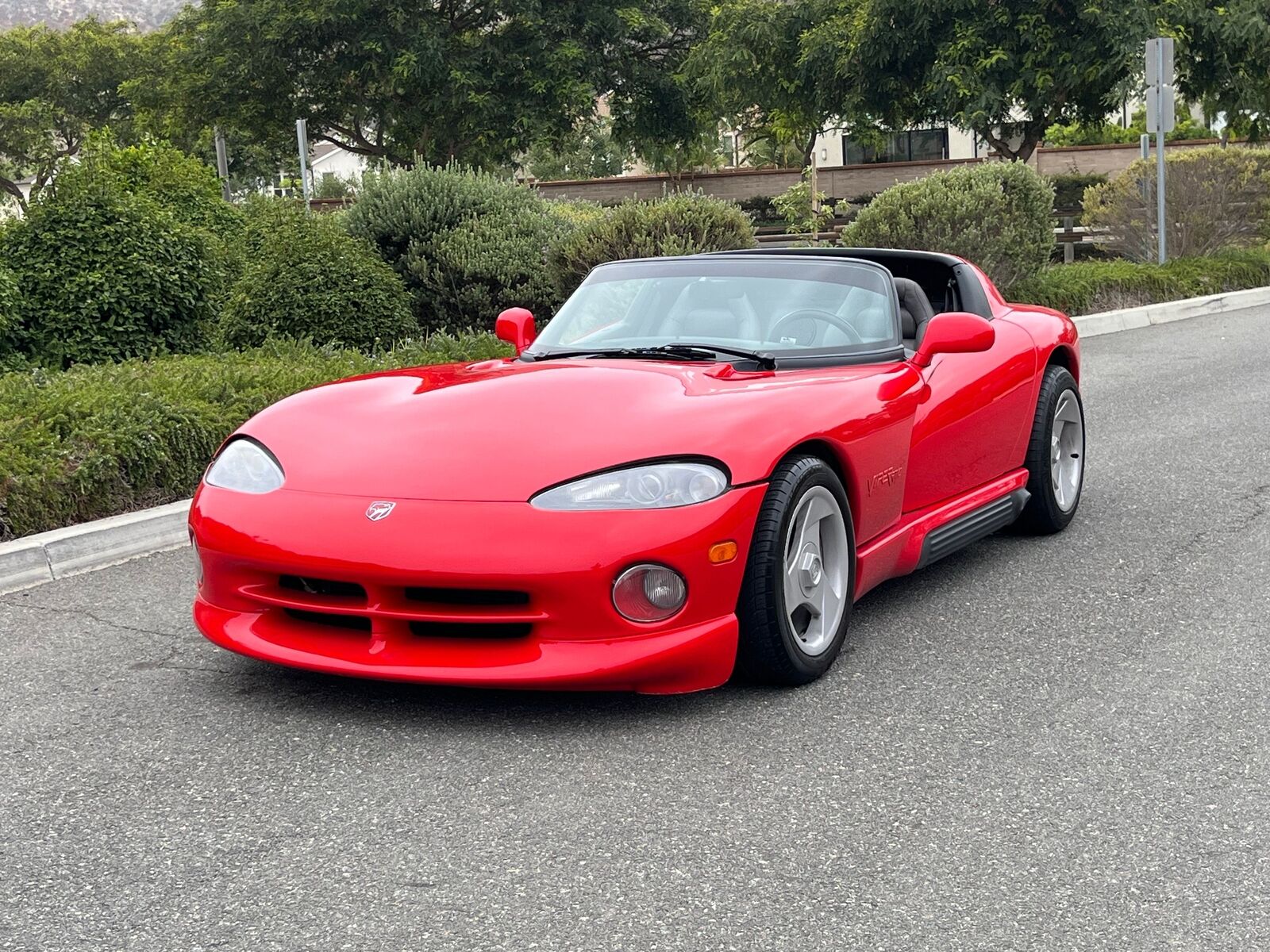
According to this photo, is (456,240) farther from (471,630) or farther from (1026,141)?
(1026,141)

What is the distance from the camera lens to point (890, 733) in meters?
3.84

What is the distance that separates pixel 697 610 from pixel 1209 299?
606 inches

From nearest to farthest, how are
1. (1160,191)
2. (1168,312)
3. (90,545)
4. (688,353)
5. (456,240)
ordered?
(688,353)
(90,545)
(456,240)
(1168,312)
(1160,191)

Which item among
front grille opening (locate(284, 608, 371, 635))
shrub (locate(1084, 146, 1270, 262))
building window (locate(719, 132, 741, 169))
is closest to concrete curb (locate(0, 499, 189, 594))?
front grille opening (locate(284, 608, 371, 635))

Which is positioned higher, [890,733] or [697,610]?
[697,610]

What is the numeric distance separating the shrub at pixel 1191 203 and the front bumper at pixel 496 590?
17.0 meters

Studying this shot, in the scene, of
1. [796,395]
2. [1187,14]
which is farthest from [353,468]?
[1187,14]

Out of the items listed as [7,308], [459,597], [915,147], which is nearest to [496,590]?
[459,597]

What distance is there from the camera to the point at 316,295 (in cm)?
1026

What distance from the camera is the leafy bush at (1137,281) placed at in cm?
1576

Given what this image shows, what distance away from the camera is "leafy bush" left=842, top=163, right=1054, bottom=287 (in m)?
14.3

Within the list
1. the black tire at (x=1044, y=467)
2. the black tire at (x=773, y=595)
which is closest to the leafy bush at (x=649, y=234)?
the black tire at (x=1044, y=467)

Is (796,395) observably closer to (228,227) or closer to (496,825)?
(496,825)

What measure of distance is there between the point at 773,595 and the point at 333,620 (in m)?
1.16
